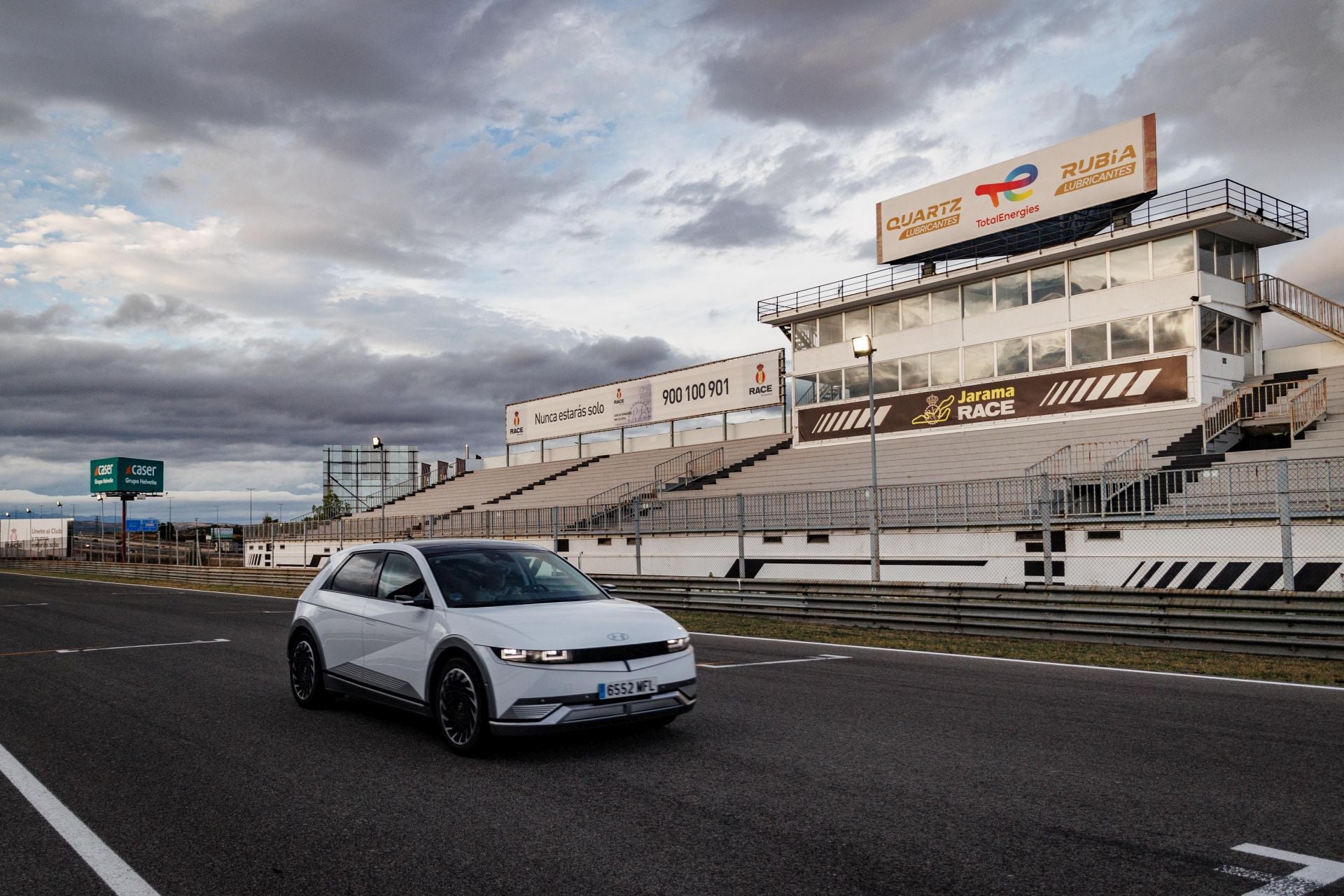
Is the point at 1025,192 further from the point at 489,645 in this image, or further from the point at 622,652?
the point at 489,645

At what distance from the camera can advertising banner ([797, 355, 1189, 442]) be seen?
2759 cm

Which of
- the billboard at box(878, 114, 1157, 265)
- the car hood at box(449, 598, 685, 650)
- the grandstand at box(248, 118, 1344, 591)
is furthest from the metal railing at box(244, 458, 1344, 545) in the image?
the billboard at box(878, 114, 1157, 265)

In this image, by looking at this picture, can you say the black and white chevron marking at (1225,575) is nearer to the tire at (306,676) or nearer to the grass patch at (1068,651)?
the grass patch at (1068,651)

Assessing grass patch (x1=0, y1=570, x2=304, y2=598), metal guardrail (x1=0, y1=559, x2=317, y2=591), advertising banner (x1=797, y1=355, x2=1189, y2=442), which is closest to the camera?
advertising banner (x1=797, y1=355, x2=1189, y2=442)

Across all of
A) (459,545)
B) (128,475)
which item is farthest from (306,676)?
(128,475)

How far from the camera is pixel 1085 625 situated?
540 inches

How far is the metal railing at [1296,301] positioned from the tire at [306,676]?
28.2 metres

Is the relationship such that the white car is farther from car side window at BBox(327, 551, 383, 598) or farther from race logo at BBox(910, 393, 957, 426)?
race logo at BBox(910, 393, 957, 426)

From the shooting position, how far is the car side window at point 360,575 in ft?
27.0

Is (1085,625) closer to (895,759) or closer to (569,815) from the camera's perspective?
(895,759)

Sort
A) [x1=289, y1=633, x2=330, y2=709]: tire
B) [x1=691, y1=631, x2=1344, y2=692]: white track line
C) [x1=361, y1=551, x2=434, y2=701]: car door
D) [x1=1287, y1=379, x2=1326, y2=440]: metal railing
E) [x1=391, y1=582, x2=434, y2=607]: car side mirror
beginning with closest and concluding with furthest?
[x1=361, y1=551, x2=434, y2=701]: car door → [x1=391, y1=582, x2=434, y2=607]: car side mirror → [x1=289, y1=633, x2=330, y2=709]: tire → [x1=691, y1=631, x2=1344, y2=692]: white track line → [x1=1287, y1=379, x2=1326, y2=440]: metal railing

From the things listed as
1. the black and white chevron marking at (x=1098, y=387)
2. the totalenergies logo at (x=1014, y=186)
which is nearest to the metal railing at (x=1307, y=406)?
the black and white chevron marking at (x=1098, y=387)

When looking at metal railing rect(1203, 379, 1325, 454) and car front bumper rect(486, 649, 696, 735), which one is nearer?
car front bumper rect(486, 649, 696, 735)

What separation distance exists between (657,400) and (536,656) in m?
40.4
